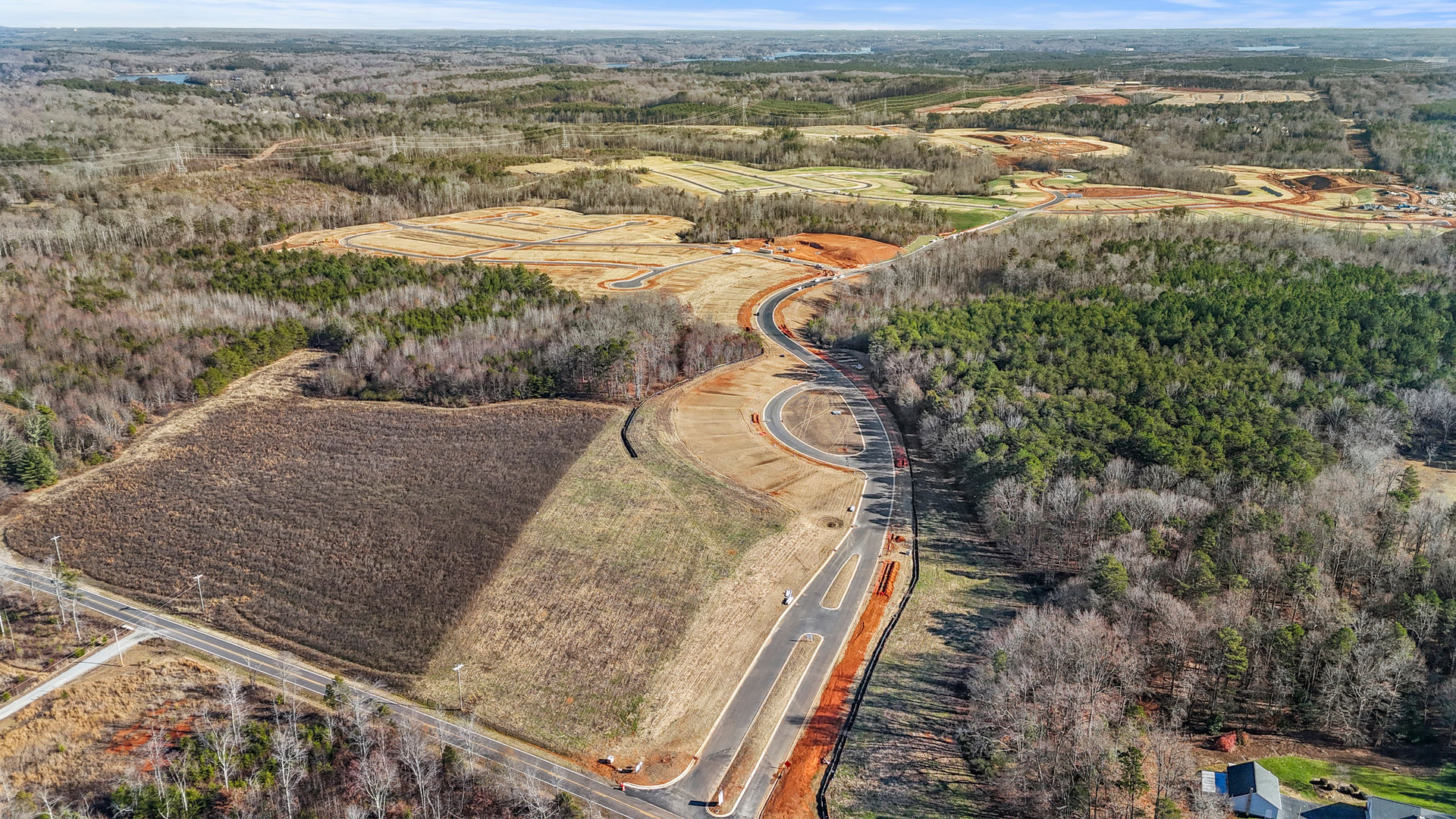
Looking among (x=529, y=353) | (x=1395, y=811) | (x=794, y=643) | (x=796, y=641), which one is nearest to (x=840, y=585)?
(x=796, y=641)

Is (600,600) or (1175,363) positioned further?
(1175,363)

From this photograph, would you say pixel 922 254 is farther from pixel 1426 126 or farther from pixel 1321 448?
pixel 1426 126

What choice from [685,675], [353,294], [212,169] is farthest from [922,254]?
[212,169]

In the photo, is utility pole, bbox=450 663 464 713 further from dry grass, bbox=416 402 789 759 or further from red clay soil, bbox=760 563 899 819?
red clay soil, bbox=760 563 899 819

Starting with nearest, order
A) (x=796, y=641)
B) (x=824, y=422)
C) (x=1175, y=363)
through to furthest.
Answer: (x=796, y=641)
(x=1175, y=363)
(x=824, y=422)

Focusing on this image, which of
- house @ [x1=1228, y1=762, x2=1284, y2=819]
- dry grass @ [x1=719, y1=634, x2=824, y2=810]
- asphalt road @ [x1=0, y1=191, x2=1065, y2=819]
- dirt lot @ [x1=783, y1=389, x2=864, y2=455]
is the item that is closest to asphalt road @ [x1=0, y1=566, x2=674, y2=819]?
asphalt road @ [x1=0, y1=191, x2=1065, y2=819]

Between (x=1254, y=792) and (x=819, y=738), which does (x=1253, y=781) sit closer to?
(x=1254, y=792)

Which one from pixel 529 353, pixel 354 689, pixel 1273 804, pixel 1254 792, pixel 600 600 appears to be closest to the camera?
pixel 1273 804

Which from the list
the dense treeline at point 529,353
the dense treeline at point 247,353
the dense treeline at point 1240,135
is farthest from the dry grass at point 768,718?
the dense treeline at point 1240,135
